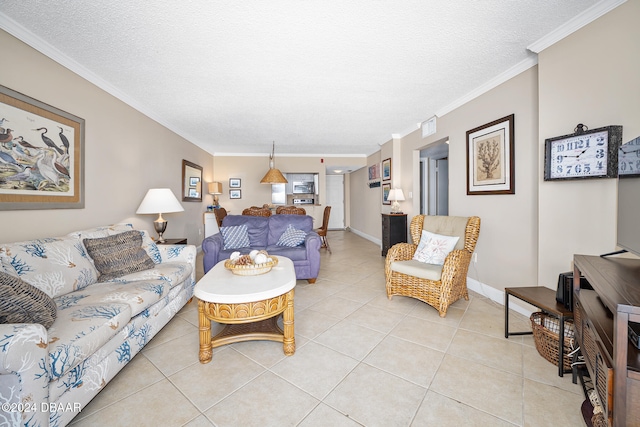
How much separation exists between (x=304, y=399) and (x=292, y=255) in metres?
1.94

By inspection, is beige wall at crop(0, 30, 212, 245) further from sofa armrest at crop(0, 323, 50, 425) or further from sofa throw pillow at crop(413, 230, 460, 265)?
sofa throw pillow at crop(413, 230, 460, 265)

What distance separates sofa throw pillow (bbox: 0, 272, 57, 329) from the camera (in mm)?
1107

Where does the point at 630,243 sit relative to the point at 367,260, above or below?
above

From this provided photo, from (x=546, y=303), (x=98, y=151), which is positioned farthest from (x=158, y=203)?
(x=546, y=303)

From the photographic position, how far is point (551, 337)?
164 cm

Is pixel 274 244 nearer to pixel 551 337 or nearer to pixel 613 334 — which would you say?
pixel 551 337

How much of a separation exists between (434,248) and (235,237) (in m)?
2.58

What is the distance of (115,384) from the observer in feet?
4.97

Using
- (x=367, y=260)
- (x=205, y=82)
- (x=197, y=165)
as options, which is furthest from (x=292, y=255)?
(x=197, y=165)

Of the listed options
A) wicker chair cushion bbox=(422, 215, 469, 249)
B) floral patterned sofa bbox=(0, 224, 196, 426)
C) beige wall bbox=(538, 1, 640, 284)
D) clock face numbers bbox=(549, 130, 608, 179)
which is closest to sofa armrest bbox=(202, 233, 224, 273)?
floral patterned sofa bbox=(0, 224, 196, 426)

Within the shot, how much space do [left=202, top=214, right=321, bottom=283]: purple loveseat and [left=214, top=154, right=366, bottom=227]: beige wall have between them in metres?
3.08

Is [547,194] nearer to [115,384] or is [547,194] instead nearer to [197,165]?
[115,384]

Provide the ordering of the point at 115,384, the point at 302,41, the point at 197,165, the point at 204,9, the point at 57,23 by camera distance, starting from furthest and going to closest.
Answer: the point at 197,165, the point at 302,41, the point at 57,23, the point at 204,9, the point at 115,384

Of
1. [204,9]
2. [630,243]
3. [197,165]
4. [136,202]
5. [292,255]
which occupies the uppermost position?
[204,9]
